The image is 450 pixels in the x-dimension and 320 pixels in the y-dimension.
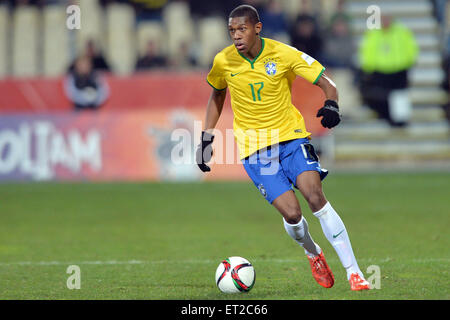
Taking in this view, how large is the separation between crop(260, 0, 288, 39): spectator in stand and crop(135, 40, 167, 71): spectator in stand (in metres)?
2.50

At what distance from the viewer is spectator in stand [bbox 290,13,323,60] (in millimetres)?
18344

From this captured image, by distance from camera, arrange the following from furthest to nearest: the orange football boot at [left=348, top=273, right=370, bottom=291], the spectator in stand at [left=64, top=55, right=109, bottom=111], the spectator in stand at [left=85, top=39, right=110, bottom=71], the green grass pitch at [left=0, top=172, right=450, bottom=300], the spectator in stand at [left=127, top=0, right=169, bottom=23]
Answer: the spectator in stand at [left=127, top=0, right=169, bottom=23], the spectator in stand at [left=85, top=39, right=110, bottom=71], the spectator in stand at [left=64, top=55, right=109, bottom=111], the green grass pitch at [left=0, top=172, right=450, bottom=300], the orange football boot at [left=348, top=273, right=370, bottom=291]

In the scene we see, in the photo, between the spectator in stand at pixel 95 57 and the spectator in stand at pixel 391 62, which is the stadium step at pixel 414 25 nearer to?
the spectator in stand at pixel 391 62

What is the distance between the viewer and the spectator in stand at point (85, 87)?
1792 cm

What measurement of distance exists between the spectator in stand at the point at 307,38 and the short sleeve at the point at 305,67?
11.2m

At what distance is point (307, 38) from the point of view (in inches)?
723

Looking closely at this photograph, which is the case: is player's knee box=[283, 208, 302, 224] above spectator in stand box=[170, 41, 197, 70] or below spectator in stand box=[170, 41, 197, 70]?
below

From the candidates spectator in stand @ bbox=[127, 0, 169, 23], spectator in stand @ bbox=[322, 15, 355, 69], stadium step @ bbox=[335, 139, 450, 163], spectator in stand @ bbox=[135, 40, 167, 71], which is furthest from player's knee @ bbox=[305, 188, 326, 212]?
spectator in stand @ bbox=[127, 0, 169, 23]

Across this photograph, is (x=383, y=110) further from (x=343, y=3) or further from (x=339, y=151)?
(x=343, y=3)

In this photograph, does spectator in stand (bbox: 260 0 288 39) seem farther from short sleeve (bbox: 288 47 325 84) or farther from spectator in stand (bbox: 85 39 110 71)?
short sleeve (bbox: 288 47 325 84)

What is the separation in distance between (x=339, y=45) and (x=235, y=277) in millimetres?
13917

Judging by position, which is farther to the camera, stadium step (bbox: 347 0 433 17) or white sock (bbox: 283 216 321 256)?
stadium step (bbox: 347 0 433 17)

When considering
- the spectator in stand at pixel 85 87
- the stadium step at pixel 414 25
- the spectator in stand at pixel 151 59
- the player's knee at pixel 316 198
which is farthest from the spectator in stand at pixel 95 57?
the player's knee at pixel 316 198

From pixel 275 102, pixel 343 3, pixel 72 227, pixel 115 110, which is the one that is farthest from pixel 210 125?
pixel 343 3
